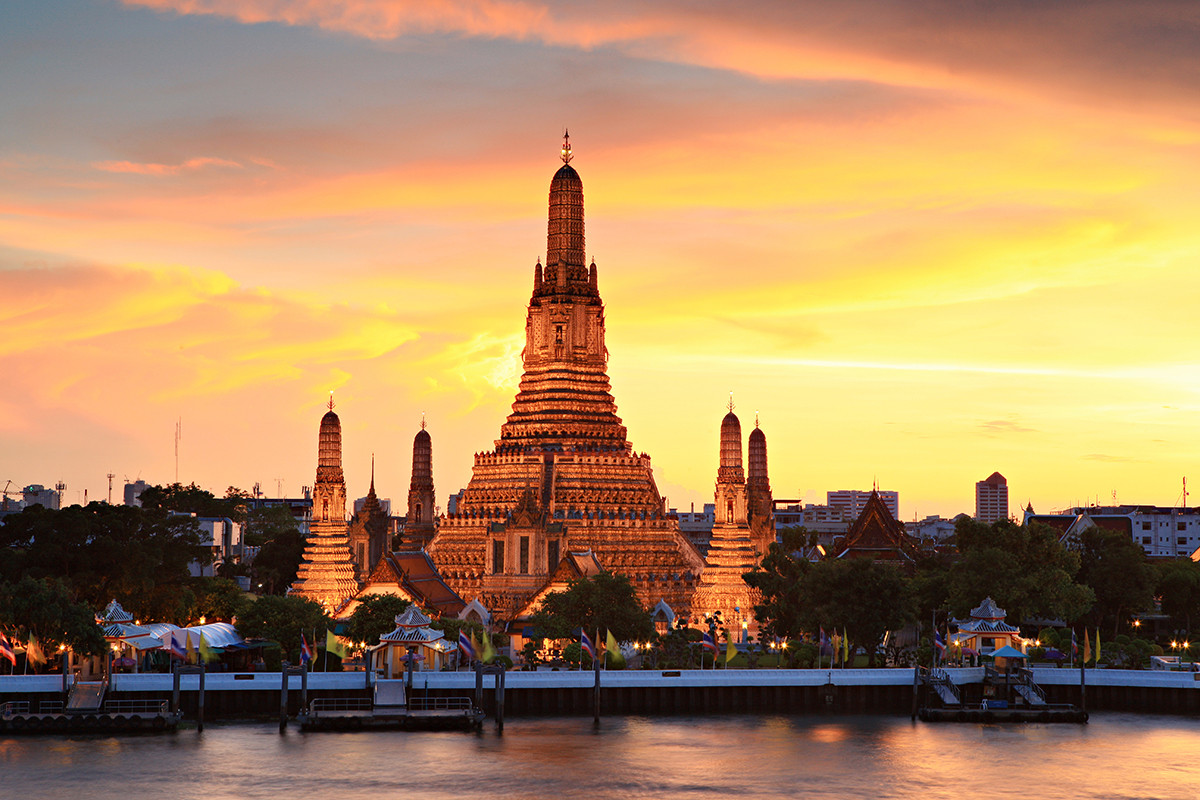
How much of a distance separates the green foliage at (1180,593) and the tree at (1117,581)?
311 cm

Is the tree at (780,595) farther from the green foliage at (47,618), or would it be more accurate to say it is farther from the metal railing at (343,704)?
the green foliage at (47,618)

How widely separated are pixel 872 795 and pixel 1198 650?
4822 cm

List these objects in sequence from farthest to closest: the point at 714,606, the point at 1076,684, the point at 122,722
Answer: the point at 714,606, the point at 1076,684, the point at 122,722

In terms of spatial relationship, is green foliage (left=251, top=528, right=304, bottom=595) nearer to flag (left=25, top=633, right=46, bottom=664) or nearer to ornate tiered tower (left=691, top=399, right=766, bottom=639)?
ornate tiered tower (left=691, top=399, right=766, bottom=639)

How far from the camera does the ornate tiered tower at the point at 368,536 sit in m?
177

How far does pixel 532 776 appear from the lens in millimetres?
78375

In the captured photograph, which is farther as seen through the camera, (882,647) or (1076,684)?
(882,647)

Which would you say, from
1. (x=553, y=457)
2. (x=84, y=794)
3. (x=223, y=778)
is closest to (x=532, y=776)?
(x=223, y=778)

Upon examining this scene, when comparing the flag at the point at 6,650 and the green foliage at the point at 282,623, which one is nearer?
the flag at the point at 6,650

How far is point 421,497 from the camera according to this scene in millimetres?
176375

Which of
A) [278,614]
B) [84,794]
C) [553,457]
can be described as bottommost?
[84,794]

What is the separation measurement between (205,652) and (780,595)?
159 ft

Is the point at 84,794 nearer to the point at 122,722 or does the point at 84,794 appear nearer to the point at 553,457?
the point at 122,722

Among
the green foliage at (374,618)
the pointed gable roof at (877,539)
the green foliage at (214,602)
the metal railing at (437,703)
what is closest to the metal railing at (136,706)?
the metal railing at (437,703)
